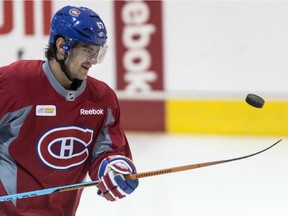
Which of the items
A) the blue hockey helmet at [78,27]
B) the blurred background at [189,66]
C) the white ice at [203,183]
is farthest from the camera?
the blurred background at [189,66]

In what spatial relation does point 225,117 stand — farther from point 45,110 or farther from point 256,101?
point 45,110

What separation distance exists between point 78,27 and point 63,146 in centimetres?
36

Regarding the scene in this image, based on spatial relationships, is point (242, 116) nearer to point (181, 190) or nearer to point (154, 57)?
point (154, 57)

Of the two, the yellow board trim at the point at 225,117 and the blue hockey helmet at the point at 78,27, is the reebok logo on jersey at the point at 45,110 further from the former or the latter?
the yellow board trim at the point at 225,117

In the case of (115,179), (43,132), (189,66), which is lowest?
(189,66)

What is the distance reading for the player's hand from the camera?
240cm

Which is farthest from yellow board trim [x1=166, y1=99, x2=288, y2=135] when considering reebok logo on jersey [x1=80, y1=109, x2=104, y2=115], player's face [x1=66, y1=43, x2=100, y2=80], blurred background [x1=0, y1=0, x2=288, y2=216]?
player's face [x1=66, y1=43, x2=100, y2=80]

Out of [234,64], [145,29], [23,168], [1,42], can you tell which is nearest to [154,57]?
[145,29]

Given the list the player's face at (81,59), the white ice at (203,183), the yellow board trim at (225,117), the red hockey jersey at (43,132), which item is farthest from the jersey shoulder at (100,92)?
the yellow board trim at (225,117)

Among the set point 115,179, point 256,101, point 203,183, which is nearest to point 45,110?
point 115,179

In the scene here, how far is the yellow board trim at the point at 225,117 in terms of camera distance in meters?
5.17

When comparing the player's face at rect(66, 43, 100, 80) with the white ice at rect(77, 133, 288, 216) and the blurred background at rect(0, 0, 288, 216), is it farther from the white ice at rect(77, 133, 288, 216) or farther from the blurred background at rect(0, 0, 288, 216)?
the blurred background at rect(0, 0, 288, 216)

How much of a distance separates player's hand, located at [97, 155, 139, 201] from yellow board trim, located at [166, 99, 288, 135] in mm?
2821

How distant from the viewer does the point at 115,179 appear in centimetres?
239
